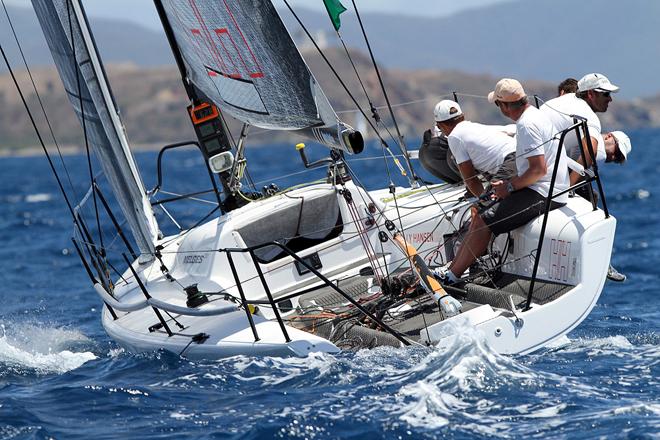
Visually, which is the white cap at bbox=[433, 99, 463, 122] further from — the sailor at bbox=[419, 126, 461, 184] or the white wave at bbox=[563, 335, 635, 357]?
the white wave at bbox=[563, 335, 635, 357]

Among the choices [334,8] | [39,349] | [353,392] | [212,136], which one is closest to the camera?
[353,392]

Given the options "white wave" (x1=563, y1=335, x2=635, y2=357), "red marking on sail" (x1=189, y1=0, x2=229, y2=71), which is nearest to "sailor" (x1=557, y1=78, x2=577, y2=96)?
"white wave" (x1=563, y1=335, x2=635, y2=357)

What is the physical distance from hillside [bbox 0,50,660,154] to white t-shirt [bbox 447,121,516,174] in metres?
106

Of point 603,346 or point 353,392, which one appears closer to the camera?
point 353,392

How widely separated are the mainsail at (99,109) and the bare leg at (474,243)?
8.10 feet

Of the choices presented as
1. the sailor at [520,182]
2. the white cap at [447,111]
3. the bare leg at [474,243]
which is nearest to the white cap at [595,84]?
the sailor at [520,182]

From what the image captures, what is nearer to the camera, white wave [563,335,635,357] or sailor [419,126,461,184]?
white wave [563,335,635,357]

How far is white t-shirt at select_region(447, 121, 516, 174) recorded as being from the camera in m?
6.99

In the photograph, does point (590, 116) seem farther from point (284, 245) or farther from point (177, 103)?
point (177, 103)

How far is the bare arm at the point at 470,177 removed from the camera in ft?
23.3

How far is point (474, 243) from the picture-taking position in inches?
275

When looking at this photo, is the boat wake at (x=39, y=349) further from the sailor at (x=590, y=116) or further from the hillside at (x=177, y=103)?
the hillside at (x=177, y=103)

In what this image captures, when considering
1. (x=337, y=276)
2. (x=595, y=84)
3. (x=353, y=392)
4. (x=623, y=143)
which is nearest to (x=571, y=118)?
(x=595, y=84)

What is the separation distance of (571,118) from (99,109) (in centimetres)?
365
